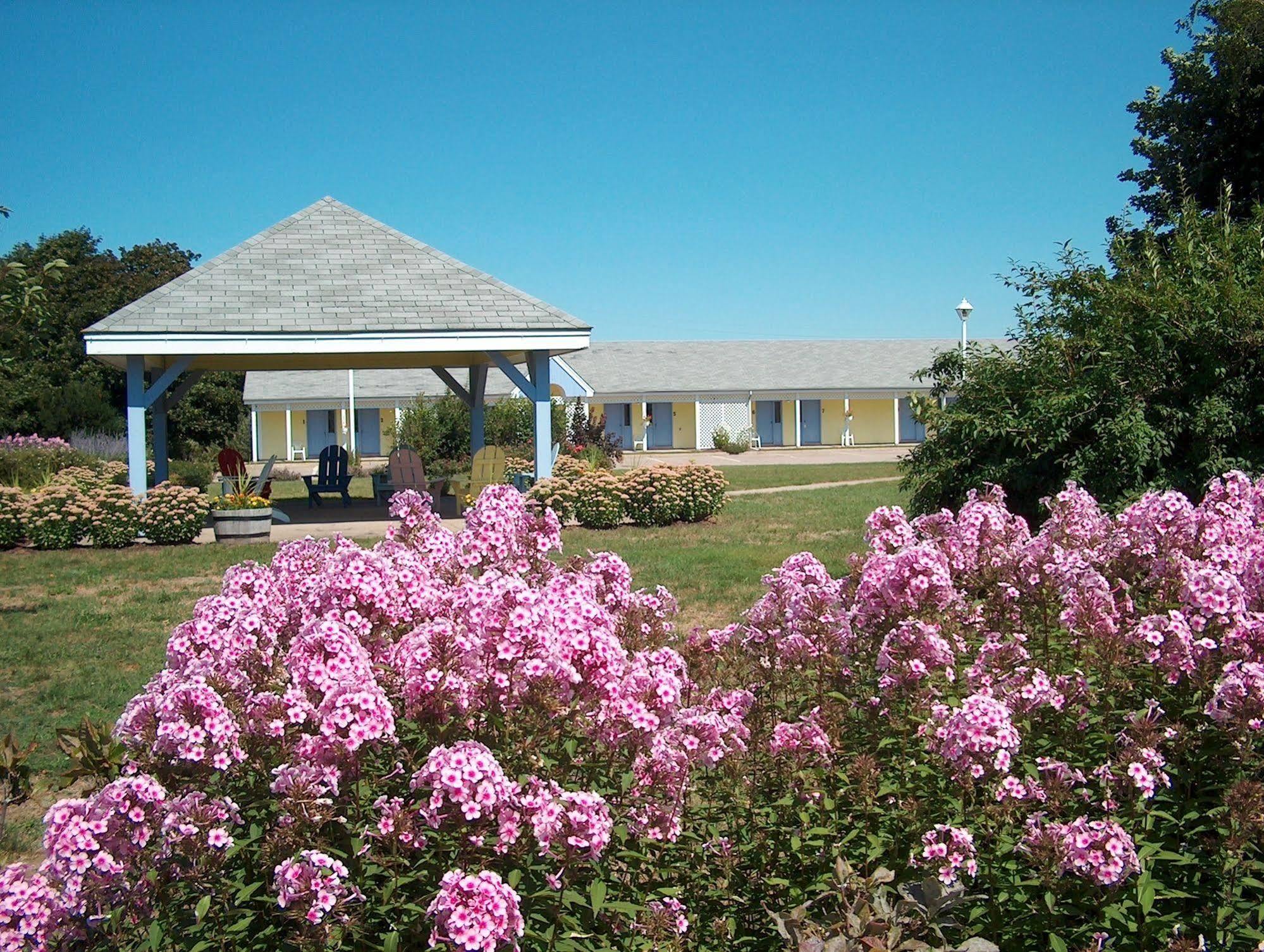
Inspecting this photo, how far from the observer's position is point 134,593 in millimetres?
10336

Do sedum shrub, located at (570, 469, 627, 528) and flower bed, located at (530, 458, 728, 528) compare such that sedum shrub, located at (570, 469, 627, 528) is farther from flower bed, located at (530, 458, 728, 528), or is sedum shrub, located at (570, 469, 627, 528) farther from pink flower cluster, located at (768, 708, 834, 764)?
pink flower cluster, located at (768, 708, 834, 764)

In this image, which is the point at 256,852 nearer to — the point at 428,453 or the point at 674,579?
the point at 674,579

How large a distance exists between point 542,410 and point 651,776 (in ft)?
42.6

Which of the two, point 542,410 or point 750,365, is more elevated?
point 750,365

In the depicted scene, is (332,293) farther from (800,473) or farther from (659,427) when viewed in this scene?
(659,427)

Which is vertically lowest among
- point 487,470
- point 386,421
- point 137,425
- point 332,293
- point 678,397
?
point 487,470

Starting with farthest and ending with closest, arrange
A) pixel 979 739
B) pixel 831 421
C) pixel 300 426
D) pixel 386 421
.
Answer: pixel 831 421
pixel 300 426
pixel 386 421
pixel 979 739

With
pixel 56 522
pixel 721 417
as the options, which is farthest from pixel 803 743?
pixel 721 417

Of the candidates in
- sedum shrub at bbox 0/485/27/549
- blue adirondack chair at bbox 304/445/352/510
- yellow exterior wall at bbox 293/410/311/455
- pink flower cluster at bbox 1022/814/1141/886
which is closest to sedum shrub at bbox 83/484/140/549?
sedum shrub at bbox 0/485/27/549

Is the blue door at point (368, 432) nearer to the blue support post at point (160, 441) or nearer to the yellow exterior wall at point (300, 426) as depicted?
the yellow exterior wall at point (300, 426)

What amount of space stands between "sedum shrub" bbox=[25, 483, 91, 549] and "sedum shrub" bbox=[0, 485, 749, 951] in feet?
40.0

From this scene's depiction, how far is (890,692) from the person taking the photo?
322 centimetres

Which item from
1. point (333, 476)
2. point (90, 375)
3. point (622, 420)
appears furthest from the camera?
point (622, 420)

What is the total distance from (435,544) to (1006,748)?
1.97 m
